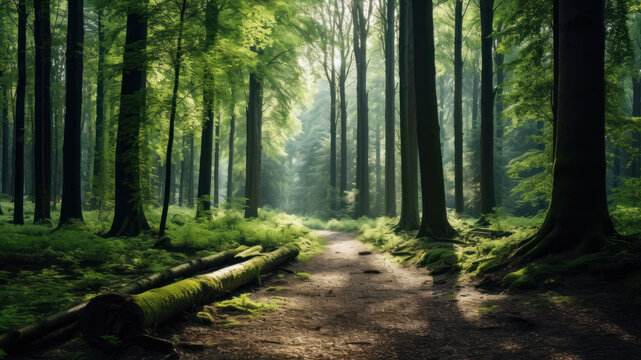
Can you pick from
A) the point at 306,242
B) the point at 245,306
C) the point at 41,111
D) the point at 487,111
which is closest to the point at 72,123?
the point at 41,111

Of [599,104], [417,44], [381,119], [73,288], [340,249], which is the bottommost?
[340,249]

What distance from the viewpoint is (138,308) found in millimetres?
3389

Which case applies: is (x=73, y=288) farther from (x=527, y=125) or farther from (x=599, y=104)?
(x=527, y=125)

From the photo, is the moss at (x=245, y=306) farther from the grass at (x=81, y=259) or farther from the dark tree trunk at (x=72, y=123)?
the dark tree trunk at (x=72, y=123)

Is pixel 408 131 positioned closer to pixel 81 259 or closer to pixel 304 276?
pixel 304 276

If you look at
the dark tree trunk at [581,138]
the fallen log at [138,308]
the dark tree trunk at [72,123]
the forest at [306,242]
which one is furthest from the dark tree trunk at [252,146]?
the dark tree trunk at [581,138]

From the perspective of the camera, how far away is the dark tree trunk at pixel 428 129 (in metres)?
10.2

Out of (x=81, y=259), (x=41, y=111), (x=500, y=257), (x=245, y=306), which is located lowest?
(x=245, y=306)

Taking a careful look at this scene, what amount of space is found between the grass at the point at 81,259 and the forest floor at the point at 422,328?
51.3 inches

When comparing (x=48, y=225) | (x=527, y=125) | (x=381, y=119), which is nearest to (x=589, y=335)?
(x=48, y=225)

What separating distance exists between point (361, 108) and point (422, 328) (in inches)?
846

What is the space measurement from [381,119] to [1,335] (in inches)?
1412

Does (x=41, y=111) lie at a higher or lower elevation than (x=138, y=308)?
higher

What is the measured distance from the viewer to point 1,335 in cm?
283
